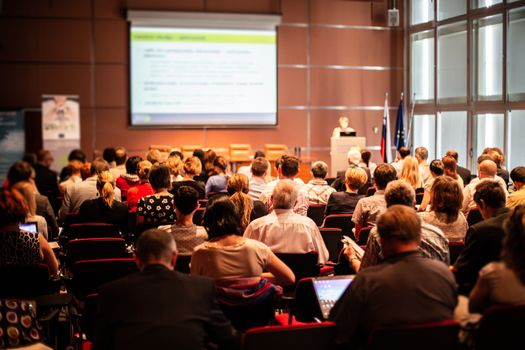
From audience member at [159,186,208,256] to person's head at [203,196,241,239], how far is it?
69cm

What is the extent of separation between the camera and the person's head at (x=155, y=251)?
119 inches

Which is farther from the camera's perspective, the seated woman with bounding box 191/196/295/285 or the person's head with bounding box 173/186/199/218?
the person's head with bounding box 173/186/199/218

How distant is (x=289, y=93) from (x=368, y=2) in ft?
9.93

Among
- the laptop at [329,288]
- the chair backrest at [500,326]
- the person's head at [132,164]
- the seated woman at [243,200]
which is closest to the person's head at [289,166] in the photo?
the seated woman at [243,200]

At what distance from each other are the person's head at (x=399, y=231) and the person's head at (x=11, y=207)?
7.53 feet

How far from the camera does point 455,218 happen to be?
201 inches

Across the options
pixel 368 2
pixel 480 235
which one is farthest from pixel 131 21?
pixel 480 235

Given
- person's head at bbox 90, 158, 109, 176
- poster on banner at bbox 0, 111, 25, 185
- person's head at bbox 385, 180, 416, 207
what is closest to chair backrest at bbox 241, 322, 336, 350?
person's head at bbox 385, 180, 416, 207

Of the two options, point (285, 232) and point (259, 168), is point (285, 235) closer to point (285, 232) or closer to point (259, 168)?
point (285, 232)

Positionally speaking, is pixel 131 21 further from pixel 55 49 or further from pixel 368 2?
pixel 368 2

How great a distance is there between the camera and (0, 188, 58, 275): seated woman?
4219 millimetres

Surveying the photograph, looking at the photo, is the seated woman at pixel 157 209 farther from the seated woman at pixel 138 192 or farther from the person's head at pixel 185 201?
the seated woman at pixel 138 192

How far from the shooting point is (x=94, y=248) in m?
5.35

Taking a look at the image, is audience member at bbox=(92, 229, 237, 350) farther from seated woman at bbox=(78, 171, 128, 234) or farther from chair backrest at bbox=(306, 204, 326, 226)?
chair backrest at bbox=(306, 204, 326, 226)
